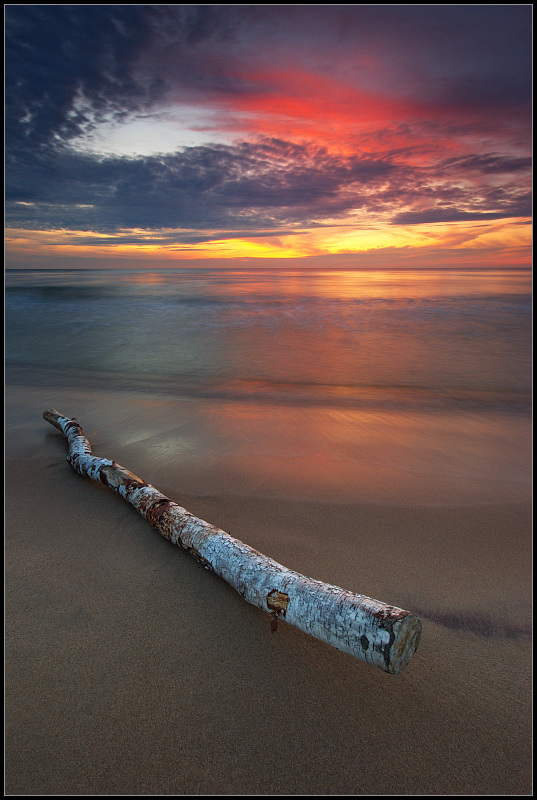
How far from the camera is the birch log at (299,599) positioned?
184 centimetres

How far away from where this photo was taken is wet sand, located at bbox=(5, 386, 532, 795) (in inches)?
70.8

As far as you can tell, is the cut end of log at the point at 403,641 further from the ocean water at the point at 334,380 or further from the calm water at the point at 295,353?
the calm water at the point at 295,353

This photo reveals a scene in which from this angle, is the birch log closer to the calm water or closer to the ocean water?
the ocean water

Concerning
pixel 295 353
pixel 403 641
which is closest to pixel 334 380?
pixel 295 353

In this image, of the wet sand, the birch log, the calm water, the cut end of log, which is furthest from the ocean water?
the cut end of log

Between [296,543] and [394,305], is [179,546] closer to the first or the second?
[296,543]

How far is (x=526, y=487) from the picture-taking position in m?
4.32

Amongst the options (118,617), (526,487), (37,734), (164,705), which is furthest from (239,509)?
(526,487)

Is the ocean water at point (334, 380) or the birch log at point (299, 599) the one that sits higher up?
the ocean water at point (334, 380)

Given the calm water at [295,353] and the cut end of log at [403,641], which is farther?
the calm water at [295,353]

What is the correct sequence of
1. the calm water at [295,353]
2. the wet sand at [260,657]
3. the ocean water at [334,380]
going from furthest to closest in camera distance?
the calm water at [295,353] < the ocean water at [334,380] < the wet sand at [260,657]

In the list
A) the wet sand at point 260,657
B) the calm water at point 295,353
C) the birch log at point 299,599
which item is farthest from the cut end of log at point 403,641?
the calm water at point 295,353

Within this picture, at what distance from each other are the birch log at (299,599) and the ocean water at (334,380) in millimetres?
1598

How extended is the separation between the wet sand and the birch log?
9.7 inches
